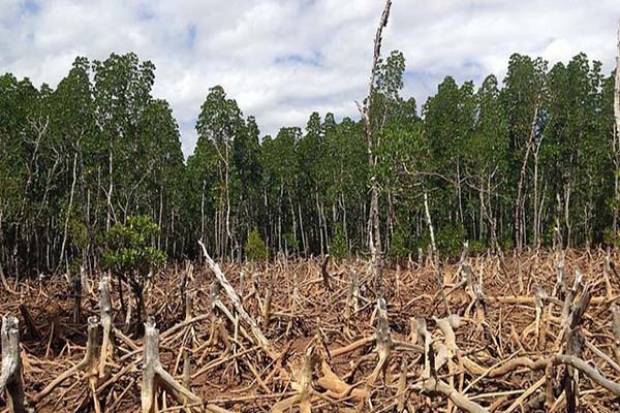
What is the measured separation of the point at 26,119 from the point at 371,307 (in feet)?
68.6

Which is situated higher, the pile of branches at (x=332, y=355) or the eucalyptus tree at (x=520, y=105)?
the eucalyptus tree at (x=520, y=105)

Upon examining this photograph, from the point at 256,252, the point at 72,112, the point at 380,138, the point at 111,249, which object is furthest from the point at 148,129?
the point at 111,249

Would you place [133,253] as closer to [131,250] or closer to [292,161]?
[131,250]

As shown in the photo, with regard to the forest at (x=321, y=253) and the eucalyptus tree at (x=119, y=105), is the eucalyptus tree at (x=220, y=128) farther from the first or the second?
the eucalyptus tree at (x=119, y=105)

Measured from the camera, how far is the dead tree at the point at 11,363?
426 cm

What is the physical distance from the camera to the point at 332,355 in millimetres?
5535

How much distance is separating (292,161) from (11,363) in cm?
3191

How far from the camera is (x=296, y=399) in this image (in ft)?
13.6

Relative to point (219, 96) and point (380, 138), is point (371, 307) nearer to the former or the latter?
point (380, 138)

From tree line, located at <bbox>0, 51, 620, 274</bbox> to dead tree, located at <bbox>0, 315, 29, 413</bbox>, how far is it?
15.5 m

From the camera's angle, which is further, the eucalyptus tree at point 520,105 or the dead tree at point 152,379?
the eucalyptus tree at point 520,105

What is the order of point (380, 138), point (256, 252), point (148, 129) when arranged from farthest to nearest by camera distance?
1. point (148, 129)
2. point (256, 252)
3. point (380, 138)

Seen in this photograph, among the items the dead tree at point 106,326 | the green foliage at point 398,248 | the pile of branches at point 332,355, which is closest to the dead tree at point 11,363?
the pile of branches at point 332,355

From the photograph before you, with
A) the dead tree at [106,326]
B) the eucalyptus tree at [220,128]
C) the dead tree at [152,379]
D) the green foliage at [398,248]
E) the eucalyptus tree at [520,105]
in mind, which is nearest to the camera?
the dead tree at [152,379]
